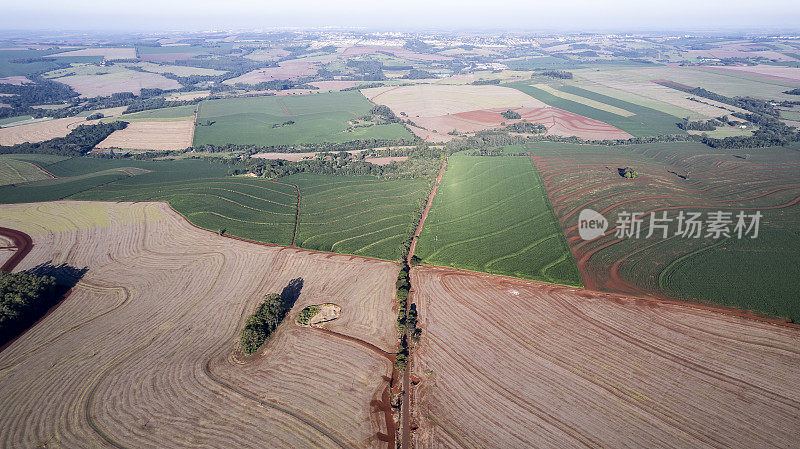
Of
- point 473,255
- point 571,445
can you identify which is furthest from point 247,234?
point 571,445

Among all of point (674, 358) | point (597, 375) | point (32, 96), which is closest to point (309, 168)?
point (597, 375)

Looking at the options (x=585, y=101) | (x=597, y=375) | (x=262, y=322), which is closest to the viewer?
(x=597, y=375)

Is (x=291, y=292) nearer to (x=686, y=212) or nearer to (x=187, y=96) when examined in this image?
(x=686, y=212)

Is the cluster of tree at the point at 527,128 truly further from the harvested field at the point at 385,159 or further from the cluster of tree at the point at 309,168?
the cluster of tree at the point at 309,168

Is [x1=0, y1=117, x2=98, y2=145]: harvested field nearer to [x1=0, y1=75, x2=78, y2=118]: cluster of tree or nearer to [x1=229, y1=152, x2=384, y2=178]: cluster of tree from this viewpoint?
[x1=0, y1=75, x2=78, y2=118]: cluster of tree

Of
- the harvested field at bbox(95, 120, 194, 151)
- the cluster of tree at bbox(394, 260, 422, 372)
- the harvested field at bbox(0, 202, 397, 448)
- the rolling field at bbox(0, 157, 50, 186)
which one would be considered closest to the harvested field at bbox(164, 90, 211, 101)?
the harvested field at bbox(95, 120, 194, 151)

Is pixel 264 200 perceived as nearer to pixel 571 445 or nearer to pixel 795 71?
pixel 571 445

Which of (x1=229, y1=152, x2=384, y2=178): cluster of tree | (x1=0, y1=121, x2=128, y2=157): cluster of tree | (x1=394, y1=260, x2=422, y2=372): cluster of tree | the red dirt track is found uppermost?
(x1=0, y1=121, x2=128, y2=157): cluster of tree
